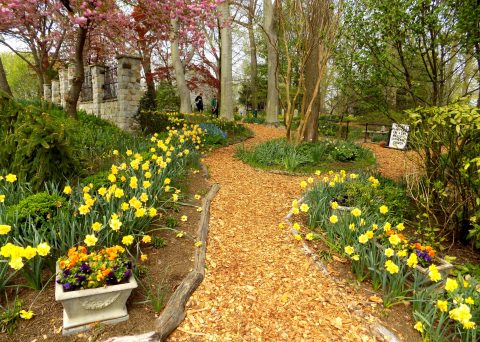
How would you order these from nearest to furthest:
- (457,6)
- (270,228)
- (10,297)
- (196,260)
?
(10,297), (196,260), (270,228), (457,6)

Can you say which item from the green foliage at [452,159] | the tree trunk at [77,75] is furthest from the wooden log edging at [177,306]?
the tree trunk at [77,75]

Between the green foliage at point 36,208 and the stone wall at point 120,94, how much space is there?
717 cm

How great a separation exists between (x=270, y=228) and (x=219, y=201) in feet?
3.58

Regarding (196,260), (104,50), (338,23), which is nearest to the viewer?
(196,260)

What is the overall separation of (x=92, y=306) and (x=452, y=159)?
148 inches

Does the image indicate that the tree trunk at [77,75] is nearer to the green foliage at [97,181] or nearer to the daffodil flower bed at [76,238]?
the daffodil flower bed at [76,238]

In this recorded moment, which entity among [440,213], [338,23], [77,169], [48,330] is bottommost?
[48,330]

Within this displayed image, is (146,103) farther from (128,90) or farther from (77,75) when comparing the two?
(77,75)

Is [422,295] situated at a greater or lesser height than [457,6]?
lesser

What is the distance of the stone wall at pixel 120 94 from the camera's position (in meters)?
9.41

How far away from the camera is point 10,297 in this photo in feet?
7.61

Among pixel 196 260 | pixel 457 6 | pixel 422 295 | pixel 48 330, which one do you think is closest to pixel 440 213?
pixel 422 295

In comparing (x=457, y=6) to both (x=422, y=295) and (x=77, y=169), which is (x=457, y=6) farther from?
(x=77, y=169)

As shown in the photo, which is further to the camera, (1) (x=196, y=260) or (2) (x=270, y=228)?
(2) (x=270, y=228)
